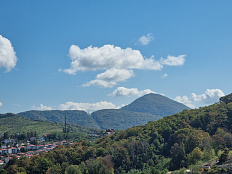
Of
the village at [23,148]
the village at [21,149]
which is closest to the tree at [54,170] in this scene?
the village at [23,148]

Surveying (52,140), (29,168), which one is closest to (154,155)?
(29,168)

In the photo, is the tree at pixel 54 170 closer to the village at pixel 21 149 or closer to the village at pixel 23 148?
the village at pixel 23 148

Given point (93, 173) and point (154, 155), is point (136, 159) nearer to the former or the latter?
point (154, 155)

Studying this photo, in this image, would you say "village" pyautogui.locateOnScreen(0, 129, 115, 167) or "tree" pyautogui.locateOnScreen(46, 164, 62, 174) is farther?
"village" pyautogui.locateOnScreen(0, 129, 115, 167)

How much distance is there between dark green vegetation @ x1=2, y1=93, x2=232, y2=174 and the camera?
55188 millimetres

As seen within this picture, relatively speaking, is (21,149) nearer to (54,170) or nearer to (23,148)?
(23,148)

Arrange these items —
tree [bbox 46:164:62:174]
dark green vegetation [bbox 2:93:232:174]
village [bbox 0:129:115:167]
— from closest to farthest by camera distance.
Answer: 1. tree [bbox 46:164:62:174]
2. dark green vegetation [bbox 2:93:232:174]
3. village [bbox 0:129:115:167]

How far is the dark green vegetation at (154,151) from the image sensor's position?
55.2 meters

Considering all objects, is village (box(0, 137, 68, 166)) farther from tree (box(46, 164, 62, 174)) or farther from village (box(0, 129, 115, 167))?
tree (box(46, 164, 62, 174))

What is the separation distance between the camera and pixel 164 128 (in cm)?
8000

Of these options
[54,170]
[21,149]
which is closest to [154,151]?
[54,170]

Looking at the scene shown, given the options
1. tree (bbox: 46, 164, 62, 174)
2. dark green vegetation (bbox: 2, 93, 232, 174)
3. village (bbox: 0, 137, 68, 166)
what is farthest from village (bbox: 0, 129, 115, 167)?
tree (bbox: 46, 164, 62, 174)

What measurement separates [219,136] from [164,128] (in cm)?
1810

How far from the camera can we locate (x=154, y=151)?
70688 mm
